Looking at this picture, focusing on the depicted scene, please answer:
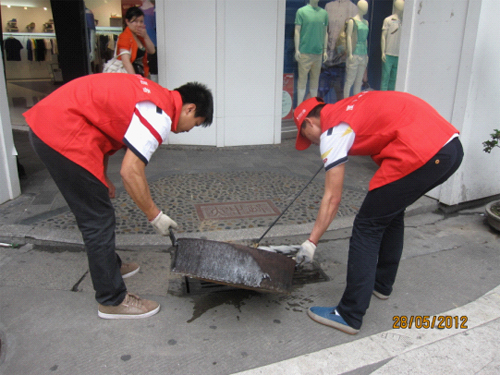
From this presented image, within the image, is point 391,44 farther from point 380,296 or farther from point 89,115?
point 89,115

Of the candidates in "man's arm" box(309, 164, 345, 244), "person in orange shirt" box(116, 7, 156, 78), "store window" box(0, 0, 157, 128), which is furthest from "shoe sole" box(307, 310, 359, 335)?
"store window" box(0, 0, 157, 128)

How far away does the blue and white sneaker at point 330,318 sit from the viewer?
2408mm

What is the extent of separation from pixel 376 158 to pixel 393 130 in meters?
0.24

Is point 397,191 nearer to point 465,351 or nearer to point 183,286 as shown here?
point 465,351

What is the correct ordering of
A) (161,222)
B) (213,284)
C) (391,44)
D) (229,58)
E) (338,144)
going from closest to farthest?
(338,144) < (161,222) < (213,284) < (229,58) < (391,44)

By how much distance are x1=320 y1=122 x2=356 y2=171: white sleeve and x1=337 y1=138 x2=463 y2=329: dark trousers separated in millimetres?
277

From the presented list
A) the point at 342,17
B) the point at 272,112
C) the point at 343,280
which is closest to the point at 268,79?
the point at 272,112

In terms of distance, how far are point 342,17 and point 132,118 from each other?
6588mm

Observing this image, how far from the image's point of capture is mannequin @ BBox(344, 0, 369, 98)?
7.71 meters

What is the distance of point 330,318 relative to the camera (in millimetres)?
2465

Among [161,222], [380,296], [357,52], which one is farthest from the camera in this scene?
[357,52]

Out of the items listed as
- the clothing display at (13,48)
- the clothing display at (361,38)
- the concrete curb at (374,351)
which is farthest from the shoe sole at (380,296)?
the clothing display at (13,48)

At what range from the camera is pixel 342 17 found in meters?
7.62
